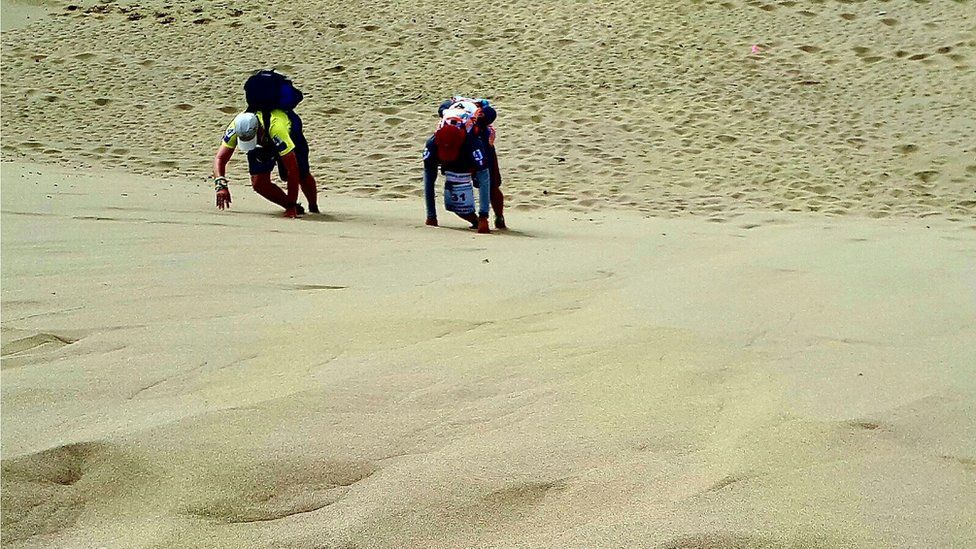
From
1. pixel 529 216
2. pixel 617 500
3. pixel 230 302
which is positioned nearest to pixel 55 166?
pixel 529 216

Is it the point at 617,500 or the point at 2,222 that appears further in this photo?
the point at 2,222

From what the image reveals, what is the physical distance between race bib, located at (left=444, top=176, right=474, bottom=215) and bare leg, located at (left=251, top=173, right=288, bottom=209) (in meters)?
1.25

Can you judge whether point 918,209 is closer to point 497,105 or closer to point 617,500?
point 497,105

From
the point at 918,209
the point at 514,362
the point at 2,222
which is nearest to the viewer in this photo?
the point at 514,362

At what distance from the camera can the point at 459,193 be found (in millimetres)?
6855

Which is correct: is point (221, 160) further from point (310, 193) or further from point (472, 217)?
point (472, 217)

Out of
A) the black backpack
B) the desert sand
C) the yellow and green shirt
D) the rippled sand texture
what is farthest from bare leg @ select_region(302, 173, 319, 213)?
the rippled sand texture

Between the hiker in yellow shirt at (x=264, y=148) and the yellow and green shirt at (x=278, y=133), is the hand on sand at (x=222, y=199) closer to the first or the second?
the hiker in yellow shirt at (x=264, y=148)

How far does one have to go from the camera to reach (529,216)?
27.0 feet

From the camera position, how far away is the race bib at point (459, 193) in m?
6.82

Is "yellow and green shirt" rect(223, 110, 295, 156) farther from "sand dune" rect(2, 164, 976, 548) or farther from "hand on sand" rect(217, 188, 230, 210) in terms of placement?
"sand dune" rect(2, 164, 976, 548)

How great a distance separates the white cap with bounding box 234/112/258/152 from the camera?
6.97 meters

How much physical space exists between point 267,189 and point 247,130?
506 millimetres

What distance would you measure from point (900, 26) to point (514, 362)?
524 inches
